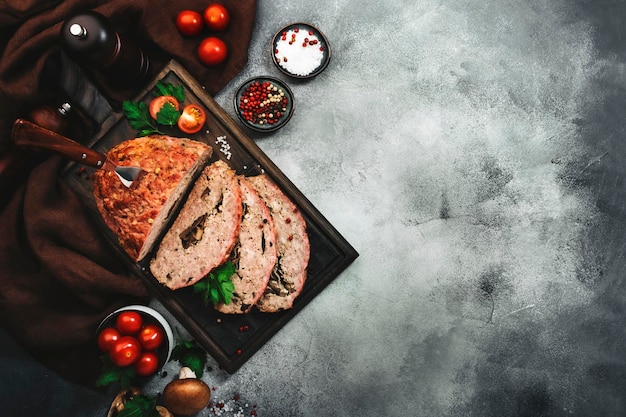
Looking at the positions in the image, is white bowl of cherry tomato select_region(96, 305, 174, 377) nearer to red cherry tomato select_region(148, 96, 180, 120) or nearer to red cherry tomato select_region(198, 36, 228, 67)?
red cherry tomato select_region(148, 96, 180, 120)

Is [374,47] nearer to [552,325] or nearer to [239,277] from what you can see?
[239,277]

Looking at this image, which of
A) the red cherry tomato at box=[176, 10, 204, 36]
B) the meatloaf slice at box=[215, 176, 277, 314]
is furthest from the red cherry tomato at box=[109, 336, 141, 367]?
the red cherry tomato at box=[176, 10, 204, 36]

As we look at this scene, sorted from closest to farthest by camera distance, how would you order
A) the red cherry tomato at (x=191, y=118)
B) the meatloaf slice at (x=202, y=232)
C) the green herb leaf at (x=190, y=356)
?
the meatloaf slice at (x=202, y=232)
the red cherry tomato at (x=191, y=118)
the green herb leaf at (x=190, y=356)

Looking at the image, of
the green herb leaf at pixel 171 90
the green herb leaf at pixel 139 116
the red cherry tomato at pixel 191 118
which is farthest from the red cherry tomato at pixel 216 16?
the green herb leaf at pixel 139 116

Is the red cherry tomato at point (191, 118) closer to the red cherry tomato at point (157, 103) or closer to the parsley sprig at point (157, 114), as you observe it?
the parsley sprig at point (157, 114)

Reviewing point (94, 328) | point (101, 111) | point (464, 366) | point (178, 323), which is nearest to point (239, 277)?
point (178, 323)

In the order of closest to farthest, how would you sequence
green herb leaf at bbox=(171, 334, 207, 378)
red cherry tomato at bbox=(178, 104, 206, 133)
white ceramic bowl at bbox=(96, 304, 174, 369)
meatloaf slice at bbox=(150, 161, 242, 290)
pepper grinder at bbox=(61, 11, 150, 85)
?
pepper grinder at bbox=(61, 11, 150, 85) < meatloaf slice at bbox=(150, 161, 242, 290) < white ceramic bowl at bbox=(96, 304, 174, 369) < red cherry tomato at bbox=(178, 104, 206, 133) < green herb leaf at bbox=(171, 334, 207, 378)
